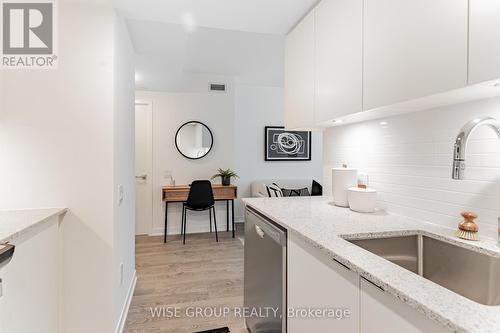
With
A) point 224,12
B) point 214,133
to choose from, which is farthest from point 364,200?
point 214,133

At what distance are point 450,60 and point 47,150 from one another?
6.96 feet

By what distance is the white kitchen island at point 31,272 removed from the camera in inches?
47.5

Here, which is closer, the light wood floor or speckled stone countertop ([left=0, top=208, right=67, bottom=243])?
speckled stone countertop ([left=0, top=208, right=67, bottom=243])

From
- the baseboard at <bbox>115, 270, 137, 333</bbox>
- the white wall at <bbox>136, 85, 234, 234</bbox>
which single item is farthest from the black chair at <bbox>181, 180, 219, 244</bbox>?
the baseboard at <bbox>115, 270, 137, 333</bbox>

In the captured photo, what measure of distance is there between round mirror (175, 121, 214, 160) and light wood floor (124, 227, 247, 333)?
4.63 ft

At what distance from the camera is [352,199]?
5.35ft

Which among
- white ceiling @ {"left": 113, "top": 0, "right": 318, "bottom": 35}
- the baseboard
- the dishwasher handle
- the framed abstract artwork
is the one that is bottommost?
the baseboard

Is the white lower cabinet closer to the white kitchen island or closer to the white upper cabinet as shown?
the white upper cabinet

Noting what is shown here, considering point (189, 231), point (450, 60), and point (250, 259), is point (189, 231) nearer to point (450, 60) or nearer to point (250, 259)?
point (250, 259)

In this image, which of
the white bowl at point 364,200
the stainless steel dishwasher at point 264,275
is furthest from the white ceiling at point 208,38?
the stainless steel dishwasher at point 264,275

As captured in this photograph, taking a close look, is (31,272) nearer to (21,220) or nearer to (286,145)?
(21,220)

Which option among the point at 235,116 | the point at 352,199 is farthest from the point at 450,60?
the point at 235,116

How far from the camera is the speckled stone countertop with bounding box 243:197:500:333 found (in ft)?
1.91

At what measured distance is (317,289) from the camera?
1121mm
